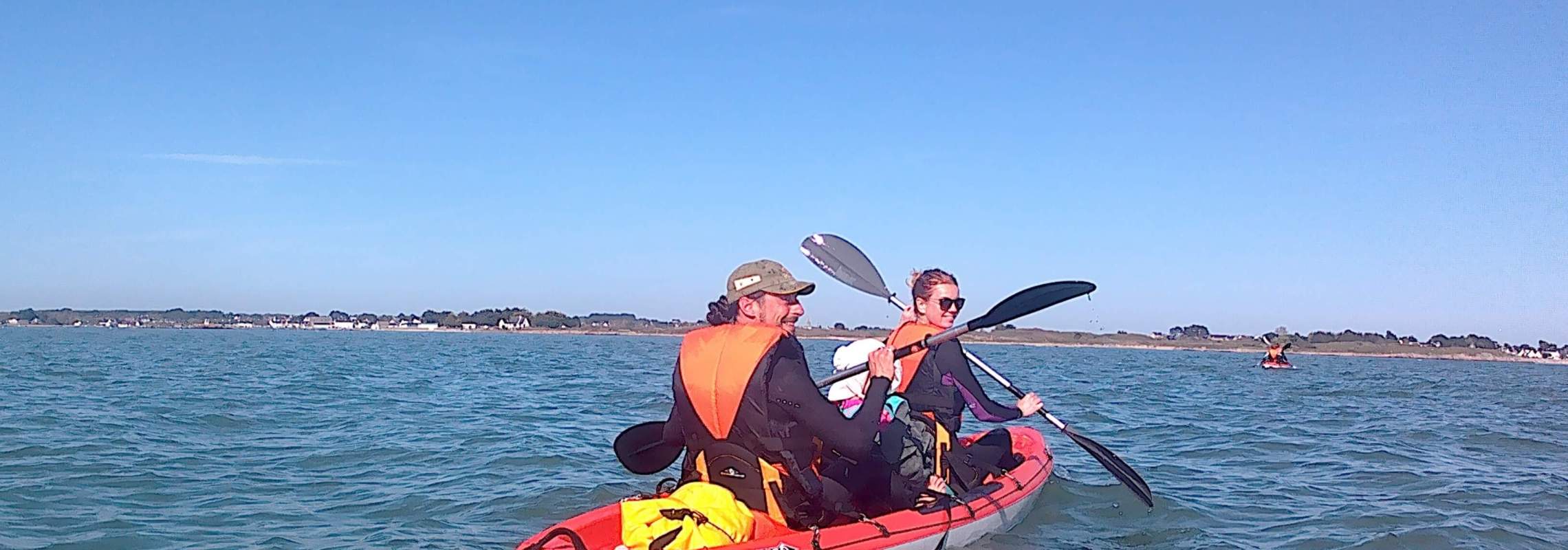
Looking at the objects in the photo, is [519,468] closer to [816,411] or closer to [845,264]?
[845,264]

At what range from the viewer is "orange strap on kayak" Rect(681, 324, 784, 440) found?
4898 mm

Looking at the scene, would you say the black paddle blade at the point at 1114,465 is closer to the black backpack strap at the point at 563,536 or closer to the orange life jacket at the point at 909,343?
the orange life jacket at the point at 909,343

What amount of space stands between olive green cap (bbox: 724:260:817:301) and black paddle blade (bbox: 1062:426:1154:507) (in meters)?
3.74

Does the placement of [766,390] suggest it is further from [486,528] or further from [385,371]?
[385,371]

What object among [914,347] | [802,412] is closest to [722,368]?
[802,412]

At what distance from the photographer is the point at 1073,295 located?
6.59m

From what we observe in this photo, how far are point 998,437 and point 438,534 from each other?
4.11 metres

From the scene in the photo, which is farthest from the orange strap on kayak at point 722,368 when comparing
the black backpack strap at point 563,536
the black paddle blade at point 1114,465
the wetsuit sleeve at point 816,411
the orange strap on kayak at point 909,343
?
the black paddle blade at point 1114,465

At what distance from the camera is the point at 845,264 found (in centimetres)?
923

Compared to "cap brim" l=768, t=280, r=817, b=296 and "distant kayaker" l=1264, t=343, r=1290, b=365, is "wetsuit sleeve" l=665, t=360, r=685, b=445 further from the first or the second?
"distant kayaker" l=1264, t=343, r=1290, b=365

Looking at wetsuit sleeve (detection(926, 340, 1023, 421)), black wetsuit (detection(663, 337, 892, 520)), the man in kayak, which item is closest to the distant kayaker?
wetsuit sleeve (detection(926, 340, 1023, 421))

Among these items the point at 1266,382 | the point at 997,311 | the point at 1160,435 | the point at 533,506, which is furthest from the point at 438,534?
the point at 1266,382

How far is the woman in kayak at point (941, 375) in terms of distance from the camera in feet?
22.4

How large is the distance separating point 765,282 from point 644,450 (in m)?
1.40
